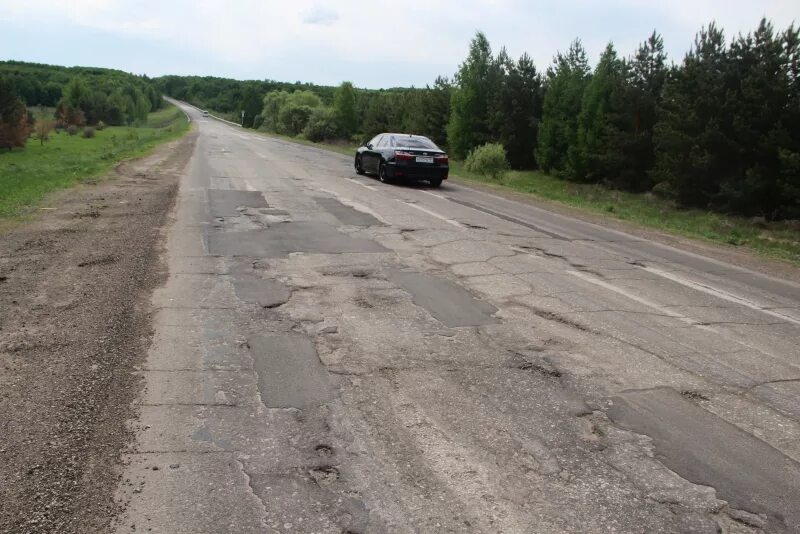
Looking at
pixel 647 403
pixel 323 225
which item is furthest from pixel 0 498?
pixel 323 225

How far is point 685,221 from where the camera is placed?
57.9 ft

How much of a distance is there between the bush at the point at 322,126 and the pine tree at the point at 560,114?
31246mm

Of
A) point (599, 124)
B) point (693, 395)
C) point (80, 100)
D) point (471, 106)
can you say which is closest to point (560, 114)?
point (599, 124)

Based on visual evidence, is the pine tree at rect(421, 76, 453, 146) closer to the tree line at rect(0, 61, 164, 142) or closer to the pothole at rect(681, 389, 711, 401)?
the pothole at rect(681, 389, 711, 401)

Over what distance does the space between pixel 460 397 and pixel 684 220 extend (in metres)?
16.0

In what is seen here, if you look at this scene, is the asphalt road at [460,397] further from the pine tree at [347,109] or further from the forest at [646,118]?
the pine tree at [347,109]

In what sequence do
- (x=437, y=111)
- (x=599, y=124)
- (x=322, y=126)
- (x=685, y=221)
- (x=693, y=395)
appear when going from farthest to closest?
(x=322, y=126), (x=437, y=111), (x=599, y=124), (x=685, y=221), (x=693, y=395)

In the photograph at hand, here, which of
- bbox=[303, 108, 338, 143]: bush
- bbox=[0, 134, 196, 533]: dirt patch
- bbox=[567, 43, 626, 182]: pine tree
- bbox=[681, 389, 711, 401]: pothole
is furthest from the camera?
bbox=[303, 108, 338, 143]: bush

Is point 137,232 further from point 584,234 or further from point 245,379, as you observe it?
point 584,234

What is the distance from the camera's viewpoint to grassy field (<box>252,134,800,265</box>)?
12961mm

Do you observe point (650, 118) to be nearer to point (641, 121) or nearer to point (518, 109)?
point (641, 121)

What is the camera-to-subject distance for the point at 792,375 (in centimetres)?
481

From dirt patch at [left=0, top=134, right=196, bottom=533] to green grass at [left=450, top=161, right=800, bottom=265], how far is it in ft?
34.2

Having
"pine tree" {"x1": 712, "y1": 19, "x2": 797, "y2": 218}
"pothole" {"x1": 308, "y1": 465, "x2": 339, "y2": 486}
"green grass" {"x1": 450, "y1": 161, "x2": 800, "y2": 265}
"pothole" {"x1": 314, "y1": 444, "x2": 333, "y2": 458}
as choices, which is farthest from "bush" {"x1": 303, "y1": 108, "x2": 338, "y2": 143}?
"pothole" {"x1": 308, "y1": 465, "x2": 339, "y2": 486}
